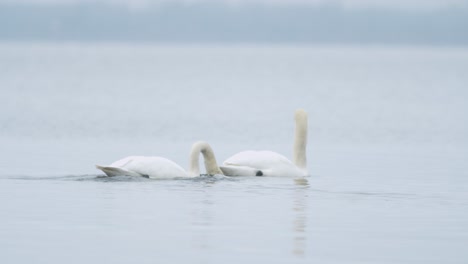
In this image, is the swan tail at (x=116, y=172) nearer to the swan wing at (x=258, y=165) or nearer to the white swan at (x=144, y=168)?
the white swan at (x=144, y=168)

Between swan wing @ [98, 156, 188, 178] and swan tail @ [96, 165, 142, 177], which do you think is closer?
swan tail @ [96, 165, 142, 177]

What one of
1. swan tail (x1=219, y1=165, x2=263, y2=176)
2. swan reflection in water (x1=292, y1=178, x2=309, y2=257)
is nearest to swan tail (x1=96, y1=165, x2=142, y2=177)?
swan tail (x1=219, y1=165, x2=263, y2=176)

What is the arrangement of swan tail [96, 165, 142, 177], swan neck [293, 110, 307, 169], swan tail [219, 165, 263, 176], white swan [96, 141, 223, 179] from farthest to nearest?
swan neck [293, 110, 307, 169], swan tail [219, 165, 263, 176], white swan [96, 141, 223, 179], swan tail [96, 165, 142, 177]

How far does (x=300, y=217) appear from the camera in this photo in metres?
17.6

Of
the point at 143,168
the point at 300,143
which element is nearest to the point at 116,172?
the point at 143,168

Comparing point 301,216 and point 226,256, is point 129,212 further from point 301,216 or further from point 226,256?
point 226,256

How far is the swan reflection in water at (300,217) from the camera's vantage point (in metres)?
15.1

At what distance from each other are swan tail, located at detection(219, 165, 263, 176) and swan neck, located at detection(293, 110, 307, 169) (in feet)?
4.98

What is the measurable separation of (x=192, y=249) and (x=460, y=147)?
1969cm

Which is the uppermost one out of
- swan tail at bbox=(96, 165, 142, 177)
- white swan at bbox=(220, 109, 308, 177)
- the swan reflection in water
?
white swan at bbox=(220, 109, 308, 177)

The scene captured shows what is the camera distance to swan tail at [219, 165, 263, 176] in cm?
2258

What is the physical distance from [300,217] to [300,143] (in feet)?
22.3

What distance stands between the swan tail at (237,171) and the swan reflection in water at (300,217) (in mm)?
725

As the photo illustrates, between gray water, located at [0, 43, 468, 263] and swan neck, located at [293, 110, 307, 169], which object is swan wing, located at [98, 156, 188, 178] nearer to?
gray water, located at [0, 43, 468, 263]
